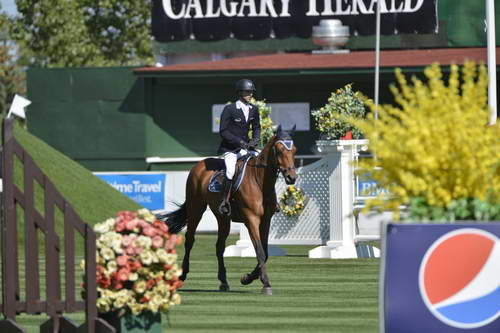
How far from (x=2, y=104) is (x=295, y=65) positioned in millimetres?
40672

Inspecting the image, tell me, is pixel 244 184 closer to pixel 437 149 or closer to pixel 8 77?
pixel 437 149

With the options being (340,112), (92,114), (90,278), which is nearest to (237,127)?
(340,112)

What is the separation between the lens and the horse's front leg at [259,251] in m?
16.7

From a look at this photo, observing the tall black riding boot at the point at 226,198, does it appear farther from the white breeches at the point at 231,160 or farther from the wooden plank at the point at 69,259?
the wooden plank at the point at 69,259

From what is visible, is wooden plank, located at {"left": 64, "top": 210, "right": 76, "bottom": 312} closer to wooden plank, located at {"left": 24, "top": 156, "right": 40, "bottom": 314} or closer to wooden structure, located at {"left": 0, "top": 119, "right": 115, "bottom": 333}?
wooden structure, located at {"left": 0, "top": 119, "right": 115, "bottom": 333}

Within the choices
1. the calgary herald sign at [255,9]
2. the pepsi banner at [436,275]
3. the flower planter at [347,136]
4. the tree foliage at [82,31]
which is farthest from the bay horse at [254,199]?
the tree foliage at [82,31]

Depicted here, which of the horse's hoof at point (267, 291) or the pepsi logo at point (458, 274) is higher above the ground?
the pepsi logo at point (458, 274)

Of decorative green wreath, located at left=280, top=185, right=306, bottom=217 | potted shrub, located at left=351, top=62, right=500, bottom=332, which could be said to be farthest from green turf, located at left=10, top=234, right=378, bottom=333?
potted shrub, located at left=351, top=62, right=500, bottom=332

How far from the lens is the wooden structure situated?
410 inches

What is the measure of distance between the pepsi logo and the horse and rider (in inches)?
304

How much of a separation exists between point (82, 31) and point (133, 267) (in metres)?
52.3

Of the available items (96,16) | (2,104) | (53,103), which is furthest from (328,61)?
(2,104)

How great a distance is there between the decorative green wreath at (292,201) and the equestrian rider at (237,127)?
25.6 ft

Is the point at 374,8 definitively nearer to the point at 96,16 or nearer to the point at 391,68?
the point at 391,68
